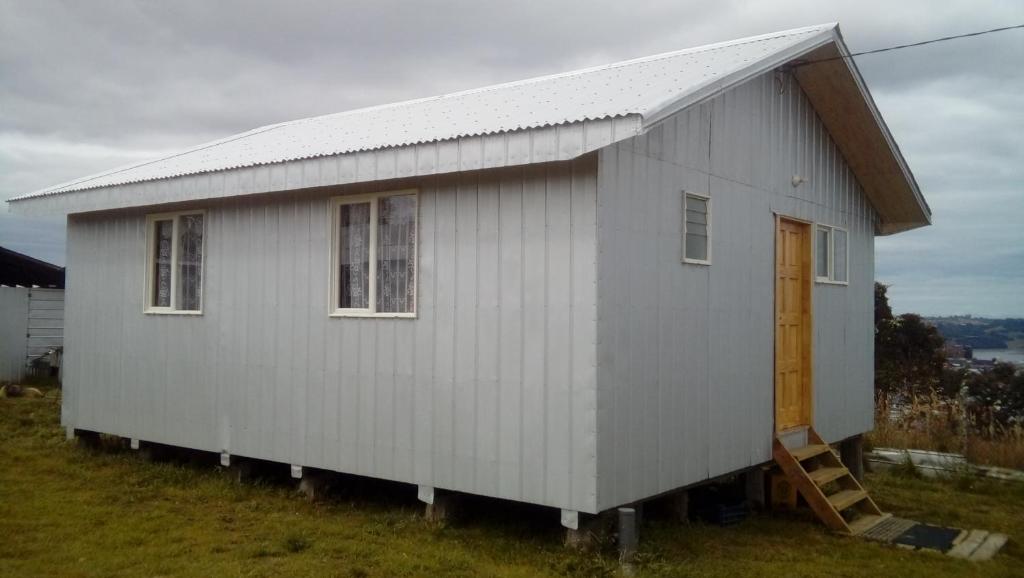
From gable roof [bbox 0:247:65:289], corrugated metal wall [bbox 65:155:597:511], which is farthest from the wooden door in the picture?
gable roof [bbox 0:247:65:289]

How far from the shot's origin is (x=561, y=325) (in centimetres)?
723

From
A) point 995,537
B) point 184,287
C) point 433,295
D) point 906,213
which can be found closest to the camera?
point 433,295

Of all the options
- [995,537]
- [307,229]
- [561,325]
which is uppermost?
[307,229]

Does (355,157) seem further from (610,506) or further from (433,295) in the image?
(610,506)

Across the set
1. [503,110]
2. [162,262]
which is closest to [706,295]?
[503,110]

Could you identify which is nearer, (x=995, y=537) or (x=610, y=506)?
(x=610, y=506)

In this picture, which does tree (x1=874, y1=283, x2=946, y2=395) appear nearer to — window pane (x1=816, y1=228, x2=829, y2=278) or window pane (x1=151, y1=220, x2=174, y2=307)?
window pane (x1=816, y1=228, x2=829, y2=278)

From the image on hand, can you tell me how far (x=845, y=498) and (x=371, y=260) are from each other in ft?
17.8

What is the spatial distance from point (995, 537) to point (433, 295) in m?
6.04

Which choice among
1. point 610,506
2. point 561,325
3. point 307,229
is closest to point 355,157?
point 307,229

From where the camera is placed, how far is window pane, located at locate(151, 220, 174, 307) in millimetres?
10914

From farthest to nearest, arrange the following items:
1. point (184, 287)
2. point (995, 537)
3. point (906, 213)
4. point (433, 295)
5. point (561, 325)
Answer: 1. point (906, 213)
2. point (184, 287)
3. point (995, 537)
4. point (433, 295)
5. point (561, 325)

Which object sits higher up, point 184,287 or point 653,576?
point 184,287

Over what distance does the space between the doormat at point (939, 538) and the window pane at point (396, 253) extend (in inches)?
195
